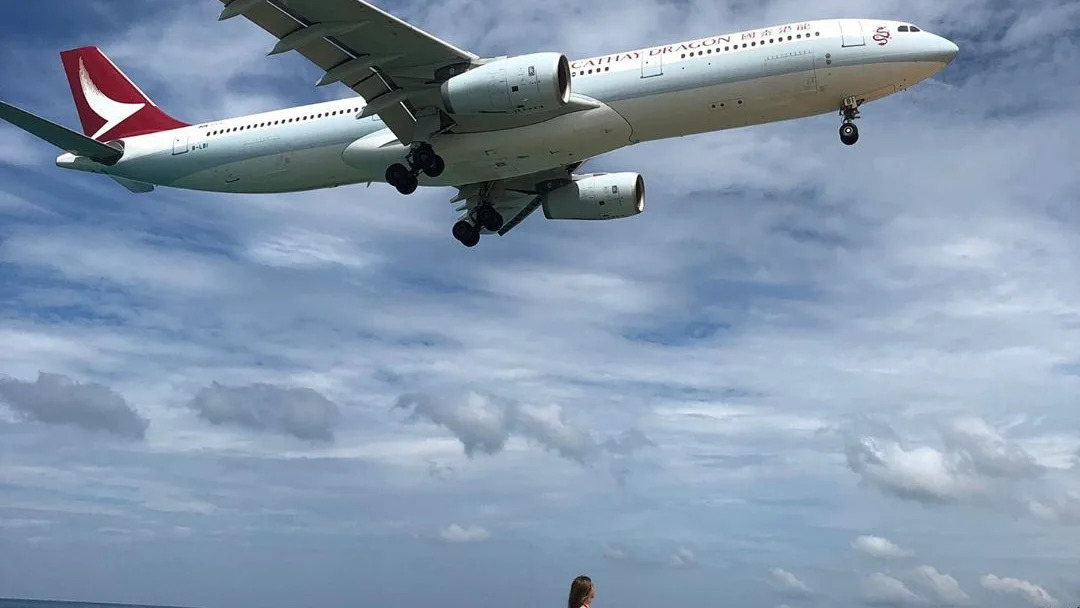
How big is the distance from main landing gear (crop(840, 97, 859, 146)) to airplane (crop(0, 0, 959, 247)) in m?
0.04

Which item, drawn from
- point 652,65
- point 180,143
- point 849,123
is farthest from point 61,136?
point 849,123

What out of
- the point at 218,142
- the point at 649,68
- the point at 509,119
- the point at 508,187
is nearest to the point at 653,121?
→ the point at 649,68

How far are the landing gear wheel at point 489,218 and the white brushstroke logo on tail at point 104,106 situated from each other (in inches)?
649

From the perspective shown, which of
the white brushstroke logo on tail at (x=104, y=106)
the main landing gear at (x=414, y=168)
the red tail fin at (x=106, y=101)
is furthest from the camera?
the white brushstroke logo on tail at (x=104, y=106)

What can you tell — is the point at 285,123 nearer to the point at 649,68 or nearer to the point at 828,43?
the point at 649,68

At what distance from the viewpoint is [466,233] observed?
46.3 metres

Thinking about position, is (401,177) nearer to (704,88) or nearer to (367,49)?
(367,49)

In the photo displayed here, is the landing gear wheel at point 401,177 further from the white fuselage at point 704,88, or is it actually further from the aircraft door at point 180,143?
the aircraft door at point 180,143

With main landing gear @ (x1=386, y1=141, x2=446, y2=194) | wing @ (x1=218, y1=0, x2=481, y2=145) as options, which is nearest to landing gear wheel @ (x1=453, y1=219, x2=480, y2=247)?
main landing gear @ (x1=386, y1=141, x2=446, y2=194)

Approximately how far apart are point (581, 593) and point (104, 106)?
46596 millimetres

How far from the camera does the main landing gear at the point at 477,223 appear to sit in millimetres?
46219

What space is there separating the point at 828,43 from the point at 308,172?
2003 cm

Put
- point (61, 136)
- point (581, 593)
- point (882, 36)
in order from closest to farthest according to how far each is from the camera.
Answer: point (581, 593) < point (882, 36) < point (61, 136)

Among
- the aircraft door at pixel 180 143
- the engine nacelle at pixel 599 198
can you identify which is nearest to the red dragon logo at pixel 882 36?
the engine nacelle at pixel 599 198
